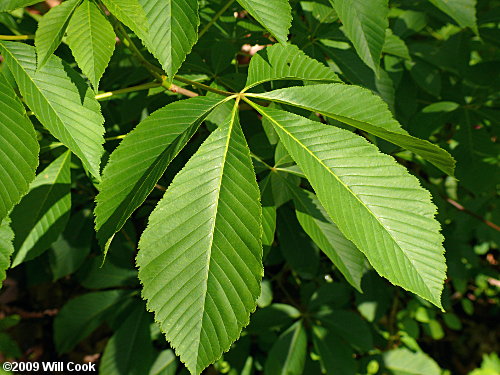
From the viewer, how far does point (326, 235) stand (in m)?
1.09

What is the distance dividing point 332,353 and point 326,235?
30.7 inches

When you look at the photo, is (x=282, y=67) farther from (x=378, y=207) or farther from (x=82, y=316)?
(x=82, y=316)

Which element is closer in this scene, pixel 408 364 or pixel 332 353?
pixel 332 353

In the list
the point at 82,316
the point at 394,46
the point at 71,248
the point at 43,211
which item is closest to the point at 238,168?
the point at 43,211

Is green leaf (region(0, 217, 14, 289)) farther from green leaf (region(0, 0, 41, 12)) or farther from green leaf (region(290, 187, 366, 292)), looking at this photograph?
green leaf (region(290, 187, 366, 292))

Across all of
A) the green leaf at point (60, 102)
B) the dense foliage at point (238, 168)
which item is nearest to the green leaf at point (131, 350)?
the dense foliage at point (238, 168)

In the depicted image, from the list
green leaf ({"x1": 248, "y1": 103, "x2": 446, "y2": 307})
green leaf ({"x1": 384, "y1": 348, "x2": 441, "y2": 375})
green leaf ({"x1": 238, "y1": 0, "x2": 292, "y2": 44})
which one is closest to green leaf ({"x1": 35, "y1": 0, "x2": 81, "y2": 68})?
green leaf ({"x1": 238, "y1": 0, "x2": 292, "y2": 44})

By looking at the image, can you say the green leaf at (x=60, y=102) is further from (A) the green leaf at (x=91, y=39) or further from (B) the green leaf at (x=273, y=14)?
(B) the green leaf at (x=273, y=14)

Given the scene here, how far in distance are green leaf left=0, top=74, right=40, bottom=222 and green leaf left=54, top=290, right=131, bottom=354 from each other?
112cm

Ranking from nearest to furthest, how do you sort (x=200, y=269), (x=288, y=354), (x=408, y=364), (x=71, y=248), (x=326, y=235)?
1. (x=200, y=269)
2. (x=326, y=235)
3. (x=71, y=248)
4. (x=288, y=354)
5. (x=408, y=364)

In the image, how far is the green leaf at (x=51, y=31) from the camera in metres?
0.75

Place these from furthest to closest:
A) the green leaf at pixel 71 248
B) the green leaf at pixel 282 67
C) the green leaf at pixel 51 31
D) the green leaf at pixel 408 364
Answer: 1. the green leaf at pixel 408 364
2. the green leaf at pixel 71 248
3. the green leaf at pixel 282 67
4. the green leaf at pixel 51 31

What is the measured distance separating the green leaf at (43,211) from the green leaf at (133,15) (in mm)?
516

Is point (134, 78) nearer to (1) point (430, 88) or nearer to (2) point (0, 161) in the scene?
(2) point (0, 161)
